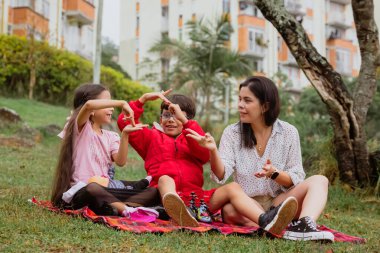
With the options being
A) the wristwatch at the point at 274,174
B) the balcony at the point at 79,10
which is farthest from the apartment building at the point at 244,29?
the wristwatch at the point at 274,174

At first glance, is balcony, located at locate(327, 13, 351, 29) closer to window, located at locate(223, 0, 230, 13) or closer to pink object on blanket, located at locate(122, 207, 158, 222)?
window, located at locate(223, 0, 230, 13)

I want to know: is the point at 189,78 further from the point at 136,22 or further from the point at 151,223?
the point at 151,223

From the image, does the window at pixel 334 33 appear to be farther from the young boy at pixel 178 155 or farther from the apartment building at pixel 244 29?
the young boy at pixel 178 155

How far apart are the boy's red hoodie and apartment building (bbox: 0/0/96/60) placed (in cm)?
1698

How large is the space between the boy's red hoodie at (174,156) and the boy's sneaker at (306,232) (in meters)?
0.87

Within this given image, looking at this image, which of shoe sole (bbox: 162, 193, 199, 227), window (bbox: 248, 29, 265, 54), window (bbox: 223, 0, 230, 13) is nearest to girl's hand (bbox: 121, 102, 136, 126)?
shoe sole (bbox: 162, 193, 199, 227)

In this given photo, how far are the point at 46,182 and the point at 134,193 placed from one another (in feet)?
9.70

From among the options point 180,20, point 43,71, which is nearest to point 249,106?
point 43,71

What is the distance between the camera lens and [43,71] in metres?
19.6

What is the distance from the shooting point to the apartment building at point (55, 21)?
976 inches

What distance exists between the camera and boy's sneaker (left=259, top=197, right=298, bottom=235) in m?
3.68

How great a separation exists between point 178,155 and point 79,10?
25273 millimetres

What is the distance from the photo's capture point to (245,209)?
13.4 ft

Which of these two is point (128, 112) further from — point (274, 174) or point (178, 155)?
point (274, 174)
